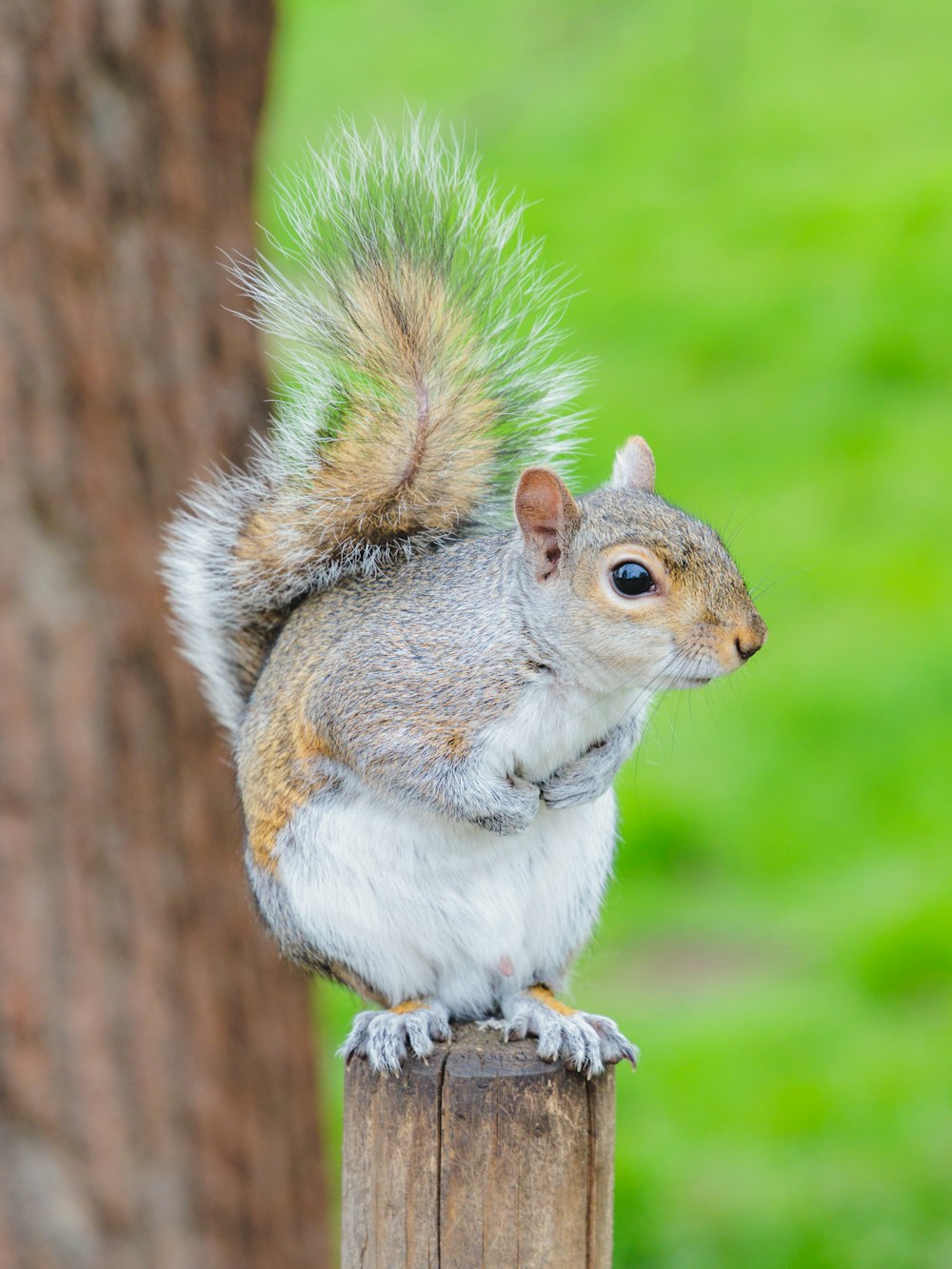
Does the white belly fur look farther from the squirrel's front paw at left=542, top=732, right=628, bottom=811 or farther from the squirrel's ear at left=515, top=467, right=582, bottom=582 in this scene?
the squirrel's ear at left=515, top=467, right=582, bottom=582

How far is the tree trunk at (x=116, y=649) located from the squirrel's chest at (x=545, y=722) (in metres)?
1.11

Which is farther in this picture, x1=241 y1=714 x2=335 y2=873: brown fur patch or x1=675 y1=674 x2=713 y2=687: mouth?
x1=241 y1=714 x2=335 y2=873: brown fur patch

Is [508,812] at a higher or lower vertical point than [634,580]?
lower

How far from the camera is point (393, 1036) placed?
162cm

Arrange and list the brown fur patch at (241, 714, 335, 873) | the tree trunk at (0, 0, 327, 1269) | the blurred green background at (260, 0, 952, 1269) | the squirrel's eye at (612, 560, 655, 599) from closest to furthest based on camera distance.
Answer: the squirrel's eye at (612, 560, 655, 599)
the brown fur patch at (241, 714, 335, 873)
the tree trunk at (0, 0, 327, 1269)
the blurred green background at (260, 0, 952, 1269)

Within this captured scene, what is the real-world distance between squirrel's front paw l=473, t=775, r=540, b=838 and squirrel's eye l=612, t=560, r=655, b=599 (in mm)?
208

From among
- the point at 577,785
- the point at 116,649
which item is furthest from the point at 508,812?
the point at 116,649

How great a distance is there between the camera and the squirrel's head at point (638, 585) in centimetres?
159

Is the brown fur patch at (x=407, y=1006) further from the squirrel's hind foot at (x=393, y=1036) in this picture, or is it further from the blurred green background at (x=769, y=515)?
the blurred green background at (x=769, y=515)

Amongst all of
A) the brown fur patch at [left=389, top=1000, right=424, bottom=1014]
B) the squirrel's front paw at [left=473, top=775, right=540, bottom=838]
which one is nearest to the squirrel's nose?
the squirrel's front paw at [left=473, top=775, right=540, bottom=838]

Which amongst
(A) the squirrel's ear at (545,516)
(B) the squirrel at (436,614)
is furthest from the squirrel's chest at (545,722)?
(A) the squirrel's ear at (545,516)

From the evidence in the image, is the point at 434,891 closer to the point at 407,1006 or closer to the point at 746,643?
the point at 407,1006

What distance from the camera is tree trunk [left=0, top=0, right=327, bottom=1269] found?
101 inches

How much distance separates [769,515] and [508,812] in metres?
3.42
